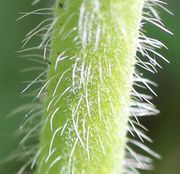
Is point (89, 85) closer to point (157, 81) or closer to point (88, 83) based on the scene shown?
point (88, 83)

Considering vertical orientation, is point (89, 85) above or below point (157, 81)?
above

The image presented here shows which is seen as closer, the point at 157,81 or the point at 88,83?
the point at 88,83

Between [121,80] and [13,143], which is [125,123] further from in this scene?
[13,143]

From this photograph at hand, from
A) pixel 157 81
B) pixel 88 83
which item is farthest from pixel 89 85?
pixel 157 81

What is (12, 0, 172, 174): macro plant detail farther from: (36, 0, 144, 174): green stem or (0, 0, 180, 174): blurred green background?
(0, 0, 180, 174): blurred green background

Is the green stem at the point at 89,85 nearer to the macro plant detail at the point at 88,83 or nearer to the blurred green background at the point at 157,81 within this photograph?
the macro plant detail at the point at 88,83

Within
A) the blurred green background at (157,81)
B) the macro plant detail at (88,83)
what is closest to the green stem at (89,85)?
the macro plant detail at (88,83)

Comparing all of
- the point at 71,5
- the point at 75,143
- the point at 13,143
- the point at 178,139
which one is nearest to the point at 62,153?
the point at 75,143
